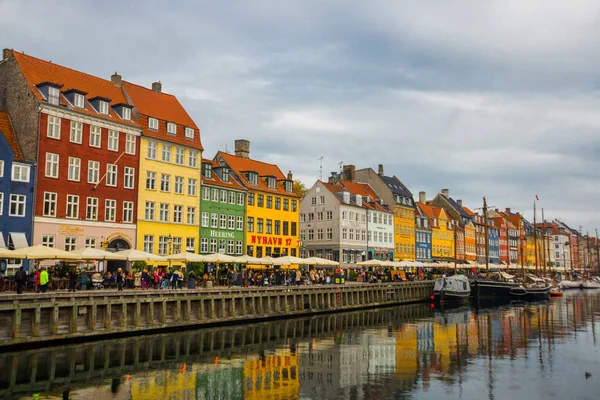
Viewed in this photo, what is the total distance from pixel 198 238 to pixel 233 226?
5472 mm

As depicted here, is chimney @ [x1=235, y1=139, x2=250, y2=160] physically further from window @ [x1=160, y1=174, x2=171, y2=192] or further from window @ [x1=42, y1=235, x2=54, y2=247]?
window @ [x1=42, y1=235, x2=54, y2=247]

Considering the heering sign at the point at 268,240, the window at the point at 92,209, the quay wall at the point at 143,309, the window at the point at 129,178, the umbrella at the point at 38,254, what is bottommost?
the quay wall at the point at 143,309

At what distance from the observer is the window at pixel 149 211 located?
5249cm

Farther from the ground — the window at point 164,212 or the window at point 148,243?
the window at point 164,212

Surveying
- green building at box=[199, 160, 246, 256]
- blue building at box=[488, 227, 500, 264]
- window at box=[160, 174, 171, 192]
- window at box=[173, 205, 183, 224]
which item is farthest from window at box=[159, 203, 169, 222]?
blue building at box=[488, 227, 500, 264]

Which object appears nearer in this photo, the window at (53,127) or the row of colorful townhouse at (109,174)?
the row of colorful townhouse at (109,174)

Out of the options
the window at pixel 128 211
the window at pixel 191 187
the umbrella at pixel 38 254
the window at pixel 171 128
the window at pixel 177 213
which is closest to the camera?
the umbrella at pixel 38 254

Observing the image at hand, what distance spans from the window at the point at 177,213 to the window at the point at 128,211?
5.06 meters

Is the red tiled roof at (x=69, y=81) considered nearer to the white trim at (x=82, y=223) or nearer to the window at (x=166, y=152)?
the window at (x=166, y=152)

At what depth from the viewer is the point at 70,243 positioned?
45844mm

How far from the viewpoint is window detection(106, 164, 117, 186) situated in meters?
49.5

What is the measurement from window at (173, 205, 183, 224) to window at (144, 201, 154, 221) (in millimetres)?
2647

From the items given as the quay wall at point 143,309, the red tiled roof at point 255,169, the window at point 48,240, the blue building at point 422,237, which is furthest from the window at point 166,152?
the blue building at point 422,237

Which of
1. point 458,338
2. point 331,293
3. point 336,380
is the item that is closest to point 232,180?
point 331,293
